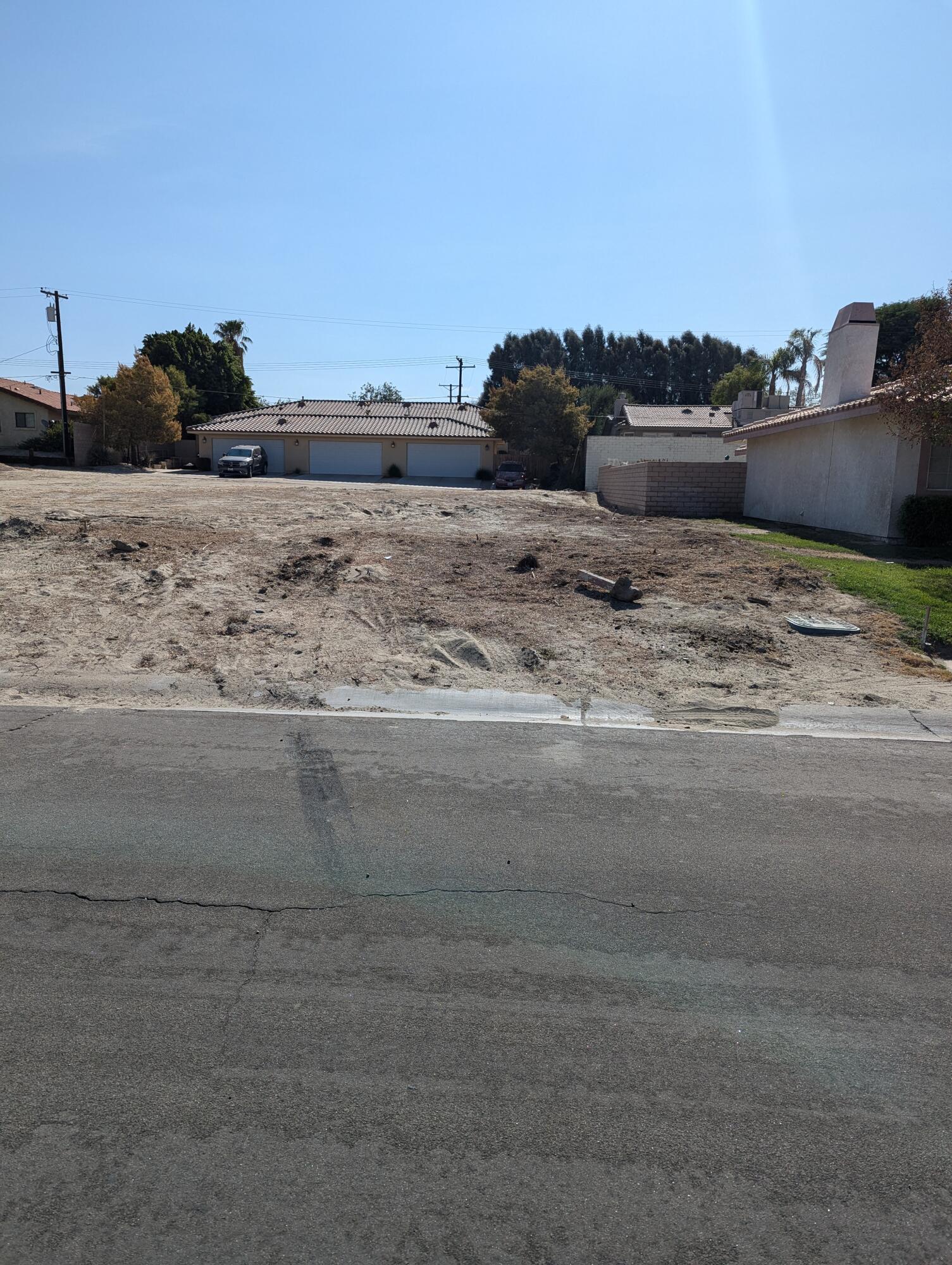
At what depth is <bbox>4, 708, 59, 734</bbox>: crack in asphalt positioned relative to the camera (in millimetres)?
7013

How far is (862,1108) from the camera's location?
300 cm

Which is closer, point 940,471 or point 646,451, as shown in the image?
point 940,471

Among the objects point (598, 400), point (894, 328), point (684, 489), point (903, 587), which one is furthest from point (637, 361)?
point (903, 587)

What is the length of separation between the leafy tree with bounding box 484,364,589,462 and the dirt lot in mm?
31571

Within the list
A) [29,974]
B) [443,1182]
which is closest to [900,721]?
[443,1182]

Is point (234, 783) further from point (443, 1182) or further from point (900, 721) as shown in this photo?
point (900, 721)

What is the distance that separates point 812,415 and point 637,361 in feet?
217

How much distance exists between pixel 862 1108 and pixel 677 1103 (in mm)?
630

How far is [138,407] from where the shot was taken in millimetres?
46719

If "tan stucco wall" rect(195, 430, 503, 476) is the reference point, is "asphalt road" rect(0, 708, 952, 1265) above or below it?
below

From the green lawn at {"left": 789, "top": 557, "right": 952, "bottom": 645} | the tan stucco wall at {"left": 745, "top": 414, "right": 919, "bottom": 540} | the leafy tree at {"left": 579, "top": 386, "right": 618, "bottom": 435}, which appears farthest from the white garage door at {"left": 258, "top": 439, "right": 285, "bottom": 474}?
the green lawn at {"left": 789, "top": 557, "right": 952, "bottom": 645}

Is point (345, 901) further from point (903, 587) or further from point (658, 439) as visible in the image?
point (658, 439)

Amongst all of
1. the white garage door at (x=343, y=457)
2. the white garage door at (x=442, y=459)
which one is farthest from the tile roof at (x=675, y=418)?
the white garage door at (x=343, y=457)

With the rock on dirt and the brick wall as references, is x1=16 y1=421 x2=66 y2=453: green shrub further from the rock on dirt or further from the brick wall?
the rock on dirt
